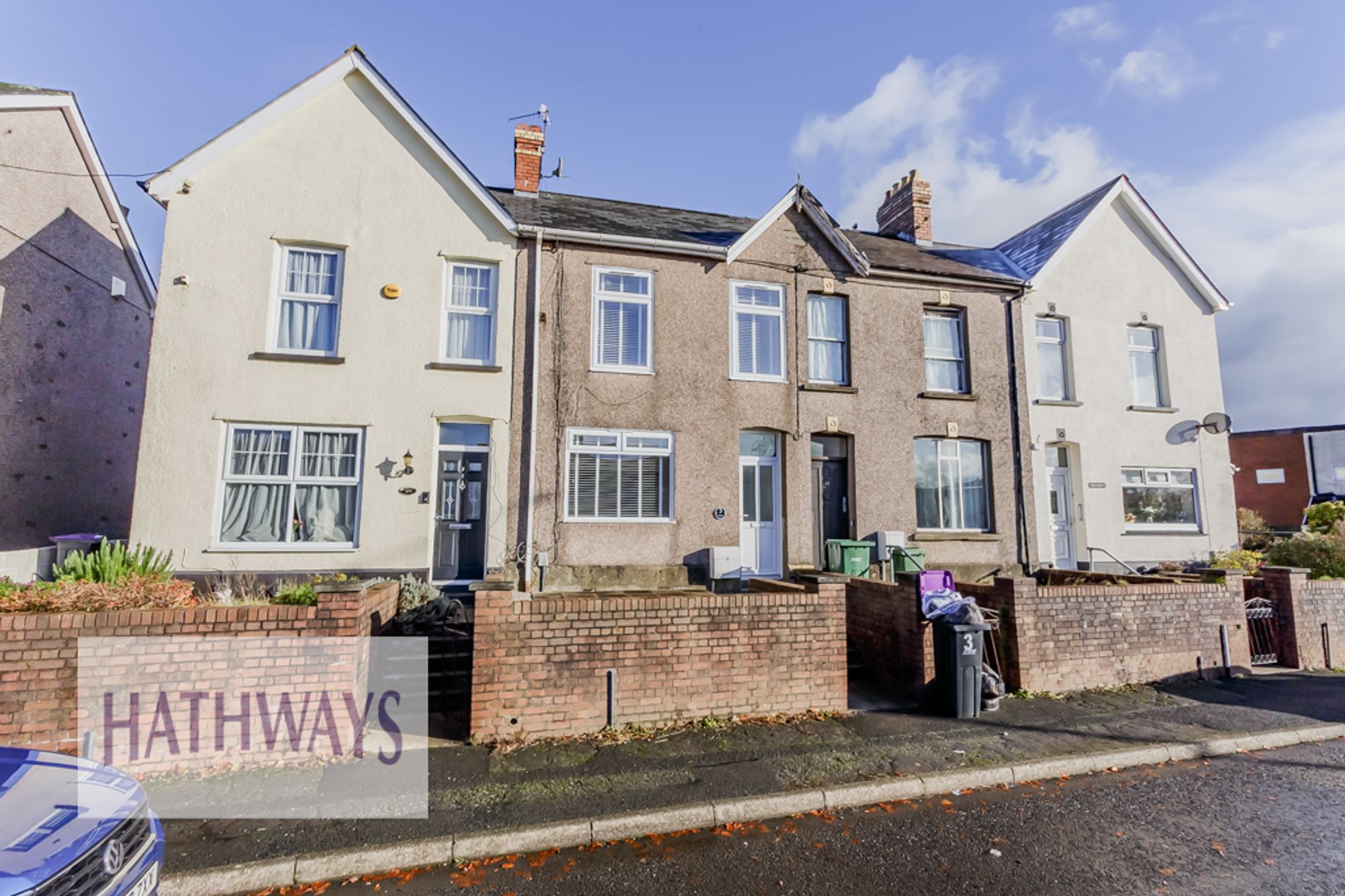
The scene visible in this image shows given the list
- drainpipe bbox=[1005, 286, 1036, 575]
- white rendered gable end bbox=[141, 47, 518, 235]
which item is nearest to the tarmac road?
drainpipe bbox=[1005, 286, 1036, 575]

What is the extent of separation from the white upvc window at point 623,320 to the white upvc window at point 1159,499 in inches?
425

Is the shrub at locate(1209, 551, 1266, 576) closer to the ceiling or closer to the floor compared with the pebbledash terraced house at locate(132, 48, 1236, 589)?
closer to the floor

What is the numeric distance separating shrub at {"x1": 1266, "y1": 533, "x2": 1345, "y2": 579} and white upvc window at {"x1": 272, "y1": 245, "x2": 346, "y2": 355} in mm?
16463

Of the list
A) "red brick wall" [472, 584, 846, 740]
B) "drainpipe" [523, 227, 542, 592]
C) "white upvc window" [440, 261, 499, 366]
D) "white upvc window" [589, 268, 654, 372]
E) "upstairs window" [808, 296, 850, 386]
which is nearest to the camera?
"red brick wall" [472, 584, 846, 740]

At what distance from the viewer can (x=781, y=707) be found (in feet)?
21.4

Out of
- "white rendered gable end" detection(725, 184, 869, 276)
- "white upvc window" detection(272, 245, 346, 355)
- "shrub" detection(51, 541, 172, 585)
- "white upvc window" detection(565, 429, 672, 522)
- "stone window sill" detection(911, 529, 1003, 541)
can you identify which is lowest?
"shrub" detection(51, 541, 172, 585)

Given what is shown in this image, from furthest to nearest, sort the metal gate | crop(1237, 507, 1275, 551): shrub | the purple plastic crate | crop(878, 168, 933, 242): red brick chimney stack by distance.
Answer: crop(1237, 507, 1275, 551): shrub, crop(878, 168, 933, 242): red brick chimney stack, the metal gate, the purple plastic crate

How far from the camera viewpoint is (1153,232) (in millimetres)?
14461

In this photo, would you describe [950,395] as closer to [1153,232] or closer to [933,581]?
[933,581]

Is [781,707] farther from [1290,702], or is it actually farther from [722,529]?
[1290,702]

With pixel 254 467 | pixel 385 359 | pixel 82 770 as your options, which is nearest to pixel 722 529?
pixel 385 359

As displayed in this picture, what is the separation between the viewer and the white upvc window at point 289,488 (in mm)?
9266

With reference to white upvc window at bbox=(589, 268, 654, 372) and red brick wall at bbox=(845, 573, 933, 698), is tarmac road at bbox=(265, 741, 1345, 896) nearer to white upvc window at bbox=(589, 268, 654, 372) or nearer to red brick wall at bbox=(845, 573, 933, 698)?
red brick wall at bbox=(845, 573, 933, 698)

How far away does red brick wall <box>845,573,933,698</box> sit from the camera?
7.26 meters
